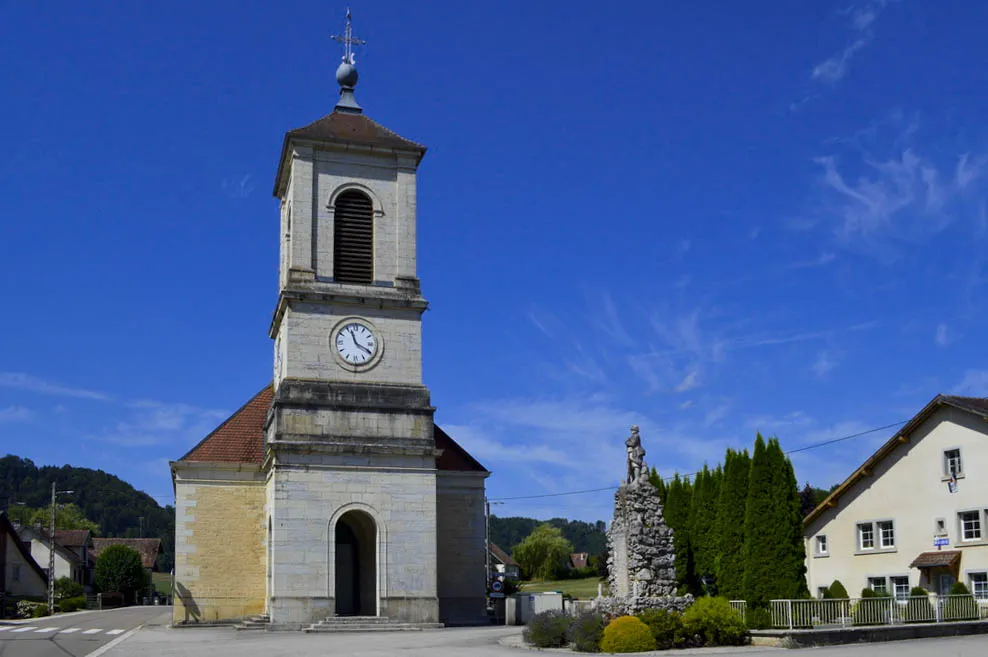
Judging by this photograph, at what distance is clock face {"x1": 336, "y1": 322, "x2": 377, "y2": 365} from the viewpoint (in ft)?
122

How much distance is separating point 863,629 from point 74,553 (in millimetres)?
75589

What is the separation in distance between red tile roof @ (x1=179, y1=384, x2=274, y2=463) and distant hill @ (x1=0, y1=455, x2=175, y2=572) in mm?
120736

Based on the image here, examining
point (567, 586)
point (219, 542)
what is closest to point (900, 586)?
point (219, 542)

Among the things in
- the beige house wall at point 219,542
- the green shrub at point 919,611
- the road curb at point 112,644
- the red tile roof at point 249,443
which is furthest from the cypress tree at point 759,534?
the road curb at point 112,644

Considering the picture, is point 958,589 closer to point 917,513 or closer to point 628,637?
point 917,513

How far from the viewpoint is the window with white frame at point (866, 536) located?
134 feet

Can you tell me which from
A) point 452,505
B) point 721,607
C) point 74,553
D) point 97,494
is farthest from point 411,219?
point 97,494

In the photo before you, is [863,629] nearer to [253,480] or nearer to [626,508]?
[626,508]

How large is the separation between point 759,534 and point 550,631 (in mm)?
10061

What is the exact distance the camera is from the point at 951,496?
1474 inches

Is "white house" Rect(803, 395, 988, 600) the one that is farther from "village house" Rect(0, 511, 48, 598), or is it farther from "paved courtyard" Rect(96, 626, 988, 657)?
"village house" Rect(0, 511, 48, 598)

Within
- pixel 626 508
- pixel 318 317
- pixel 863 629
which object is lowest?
pixel 863 629

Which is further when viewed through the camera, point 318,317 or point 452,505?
point 452,505

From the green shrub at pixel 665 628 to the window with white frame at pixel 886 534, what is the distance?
61.9 ft
